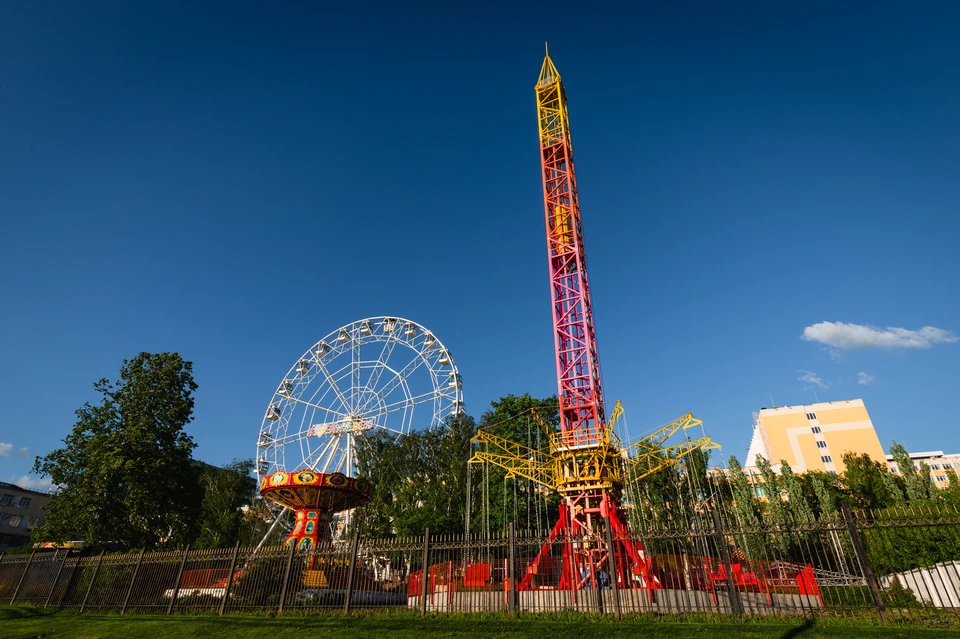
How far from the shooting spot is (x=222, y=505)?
47344 mm

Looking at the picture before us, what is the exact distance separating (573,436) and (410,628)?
14.5 m

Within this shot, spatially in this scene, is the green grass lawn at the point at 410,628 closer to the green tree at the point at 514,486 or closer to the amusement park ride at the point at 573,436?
the amusement park ride at the point at 573,436

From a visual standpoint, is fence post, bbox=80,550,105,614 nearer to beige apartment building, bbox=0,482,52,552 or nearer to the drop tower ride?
the drop tower ride

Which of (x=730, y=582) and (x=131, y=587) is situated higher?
(x=730, y=582)

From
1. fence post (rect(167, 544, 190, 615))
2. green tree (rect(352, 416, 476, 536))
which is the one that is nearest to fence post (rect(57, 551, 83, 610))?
fence post (rect(167, 544, 190, 615))

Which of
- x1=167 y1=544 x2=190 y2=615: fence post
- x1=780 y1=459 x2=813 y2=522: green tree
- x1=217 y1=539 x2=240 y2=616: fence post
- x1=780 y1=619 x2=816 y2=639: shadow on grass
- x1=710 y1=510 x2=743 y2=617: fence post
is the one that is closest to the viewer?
x1=780 y1=619 x2=816 y2=639: shadow on grass

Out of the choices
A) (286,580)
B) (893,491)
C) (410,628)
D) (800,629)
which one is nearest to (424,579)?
(410,628)

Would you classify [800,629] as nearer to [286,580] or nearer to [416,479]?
[286,580]

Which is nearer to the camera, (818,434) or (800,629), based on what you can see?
(800,629)

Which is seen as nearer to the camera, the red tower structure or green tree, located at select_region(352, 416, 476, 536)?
the red tower structure

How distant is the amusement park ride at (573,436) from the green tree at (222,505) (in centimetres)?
2982

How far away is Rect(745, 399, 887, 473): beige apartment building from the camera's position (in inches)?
2574

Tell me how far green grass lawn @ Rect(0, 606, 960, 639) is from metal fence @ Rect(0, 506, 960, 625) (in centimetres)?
55

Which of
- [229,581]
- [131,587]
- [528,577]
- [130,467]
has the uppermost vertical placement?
[130,467]
